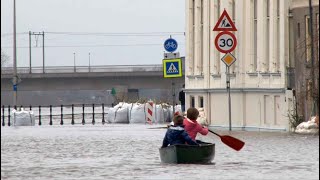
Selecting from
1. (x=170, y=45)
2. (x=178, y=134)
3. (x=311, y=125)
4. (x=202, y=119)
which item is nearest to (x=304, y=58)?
(x=311, y=125)

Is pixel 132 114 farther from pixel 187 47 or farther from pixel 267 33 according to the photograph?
pixel 267 33

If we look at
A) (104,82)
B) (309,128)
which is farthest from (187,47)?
(104,82)

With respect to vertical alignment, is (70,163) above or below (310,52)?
below

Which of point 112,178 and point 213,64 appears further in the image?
point 213,64

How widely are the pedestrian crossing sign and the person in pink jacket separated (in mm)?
22052

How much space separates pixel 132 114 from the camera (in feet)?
240

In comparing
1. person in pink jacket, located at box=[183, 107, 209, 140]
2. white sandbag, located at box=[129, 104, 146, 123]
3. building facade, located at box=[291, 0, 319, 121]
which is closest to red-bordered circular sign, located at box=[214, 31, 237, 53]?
building facade, located at box=[291, 0, 319, 121]

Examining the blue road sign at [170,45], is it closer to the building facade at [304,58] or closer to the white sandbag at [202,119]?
the white sandbag at [202,119]

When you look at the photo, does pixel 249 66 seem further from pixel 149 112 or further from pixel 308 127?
pixel 149 112

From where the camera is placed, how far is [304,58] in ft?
153

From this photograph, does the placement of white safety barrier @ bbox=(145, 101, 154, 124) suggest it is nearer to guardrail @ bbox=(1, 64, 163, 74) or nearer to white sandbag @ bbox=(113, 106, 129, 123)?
white sandbag @ bbox=(113, 106, 129, 123)

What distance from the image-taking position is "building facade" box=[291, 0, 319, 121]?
149 ft

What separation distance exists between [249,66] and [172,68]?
3.24 m

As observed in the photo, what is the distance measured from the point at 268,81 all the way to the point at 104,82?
67490mm
